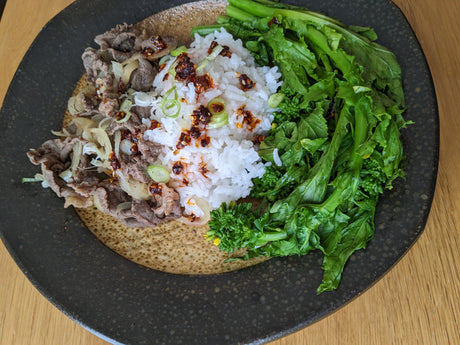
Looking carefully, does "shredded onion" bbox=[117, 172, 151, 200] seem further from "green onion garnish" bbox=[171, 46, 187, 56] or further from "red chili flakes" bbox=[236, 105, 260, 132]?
"green onion garnish" bbox=[171, 46, 187, 56]

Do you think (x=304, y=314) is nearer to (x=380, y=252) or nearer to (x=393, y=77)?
(x=380, y=252)

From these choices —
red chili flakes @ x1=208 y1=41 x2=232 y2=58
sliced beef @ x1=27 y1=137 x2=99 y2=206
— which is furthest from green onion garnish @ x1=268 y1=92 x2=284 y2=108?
sliced beef @ x1=27 y1=137 x2=99 y2=206

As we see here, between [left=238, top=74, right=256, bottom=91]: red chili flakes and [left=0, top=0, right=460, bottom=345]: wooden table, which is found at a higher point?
[left=238, top=74, right=256, bottom=91]: red chili flakes

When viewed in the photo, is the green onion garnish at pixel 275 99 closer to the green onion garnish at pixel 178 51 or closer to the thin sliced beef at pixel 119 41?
the green onion garnish at pixel 178 51

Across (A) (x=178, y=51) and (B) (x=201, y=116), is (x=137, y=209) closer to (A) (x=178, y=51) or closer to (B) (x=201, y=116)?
(B) (x=201, y=116)

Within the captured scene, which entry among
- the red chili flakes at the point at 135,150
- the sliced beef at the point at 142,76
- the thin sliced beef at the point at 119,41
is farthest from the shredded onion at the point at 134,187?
the thin sliced beef at the point at 119,41

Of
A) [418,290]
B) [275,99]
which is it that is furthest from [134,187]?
[418,290]
